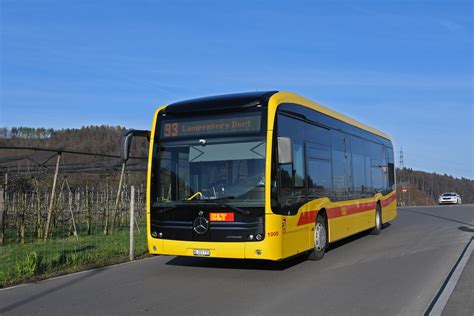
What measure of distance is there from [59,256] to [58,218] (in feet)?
30.4

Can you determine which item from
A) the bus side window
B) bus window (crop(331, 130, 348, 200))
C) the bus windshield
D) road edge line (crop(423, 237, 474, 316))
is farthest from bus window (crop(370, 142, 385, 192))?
the bus windshield

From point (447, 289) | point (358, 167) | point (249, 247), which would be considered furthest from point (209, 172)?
point (358, 167)

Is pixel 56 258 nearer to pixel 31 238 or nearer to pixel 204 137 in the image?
pixel 204 137

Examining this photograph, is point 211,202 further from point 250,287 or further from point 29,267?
point 29,267

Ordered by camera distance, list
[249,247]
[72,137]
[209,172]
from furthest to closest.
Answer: [72,137]
[209,172]
[249,247]

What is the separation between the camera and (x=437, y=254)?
39.4ft

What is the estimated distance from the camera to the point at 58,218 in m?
20.3

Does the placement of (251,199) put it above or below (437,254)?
above

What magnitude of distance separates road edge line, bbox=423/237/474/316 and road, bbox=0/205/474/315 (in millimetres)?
116

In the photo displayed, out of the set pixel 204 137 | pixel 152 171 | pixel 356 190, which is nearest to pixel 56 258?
pixel 152 171

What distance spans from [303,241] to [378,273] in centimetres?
154

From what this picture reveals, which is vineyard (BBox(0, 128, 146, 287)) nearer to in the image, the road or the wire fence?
the wire fence

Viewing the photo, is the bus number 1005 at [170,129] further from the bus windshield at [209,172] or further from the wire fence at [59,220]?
the wire fence at [59,220]

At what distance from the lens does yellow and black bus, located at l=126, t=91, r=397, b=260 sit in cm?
888
